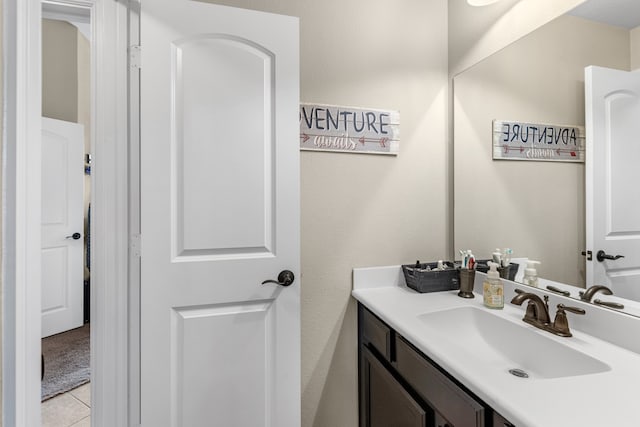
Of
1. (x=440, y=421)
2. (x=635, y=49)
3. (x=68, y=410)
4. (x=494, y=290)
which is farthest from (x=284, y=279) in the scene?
(x=68, y=410)

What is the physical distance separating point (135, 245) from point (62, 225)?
239 centimetres

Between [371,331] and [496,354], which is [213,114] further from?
[496,354]

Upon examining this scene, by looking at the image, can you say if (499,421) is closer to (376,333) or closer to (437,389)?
(437,389)

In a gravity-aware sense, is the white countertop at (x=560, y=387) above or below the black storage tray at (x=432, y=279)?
below

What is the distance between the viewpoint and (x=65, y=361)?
2537mm

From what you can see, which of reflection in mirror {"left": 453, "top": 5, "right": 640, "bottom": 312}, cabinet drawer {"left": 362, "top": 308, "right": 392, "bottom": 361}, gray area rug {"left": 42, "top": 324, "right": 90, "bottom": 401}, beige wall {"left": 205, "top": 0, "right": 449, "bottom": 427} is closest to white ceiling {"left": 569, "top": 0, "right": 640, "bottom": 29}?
reflection in mirror {"left": 453, "top": 5, "right": 640, "bottom": 312}

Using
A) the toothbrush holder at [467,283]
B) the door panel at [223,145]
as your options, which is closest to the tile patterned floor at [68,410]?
the door panel at [223,145]

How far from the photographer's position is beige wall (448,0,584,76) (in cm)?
126

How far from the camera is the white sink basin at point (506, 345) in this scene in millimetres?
934

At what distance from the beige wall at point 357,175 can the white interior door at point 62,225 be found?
254cm

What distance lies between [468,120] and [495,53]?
0.31 m

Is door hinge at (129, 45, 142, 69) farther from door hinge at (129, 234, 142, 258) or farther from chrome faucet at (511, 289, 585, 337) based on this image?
chrome faucet at (511, 289, 585, 337)

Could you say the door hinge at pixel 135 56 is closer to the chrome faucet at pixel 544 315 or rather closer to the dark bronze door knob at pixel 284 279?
the dark bronze door knob at pixel 284 279

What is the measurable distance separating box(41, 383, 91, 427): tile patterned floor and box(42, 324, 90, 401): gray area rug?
0.20 feet
